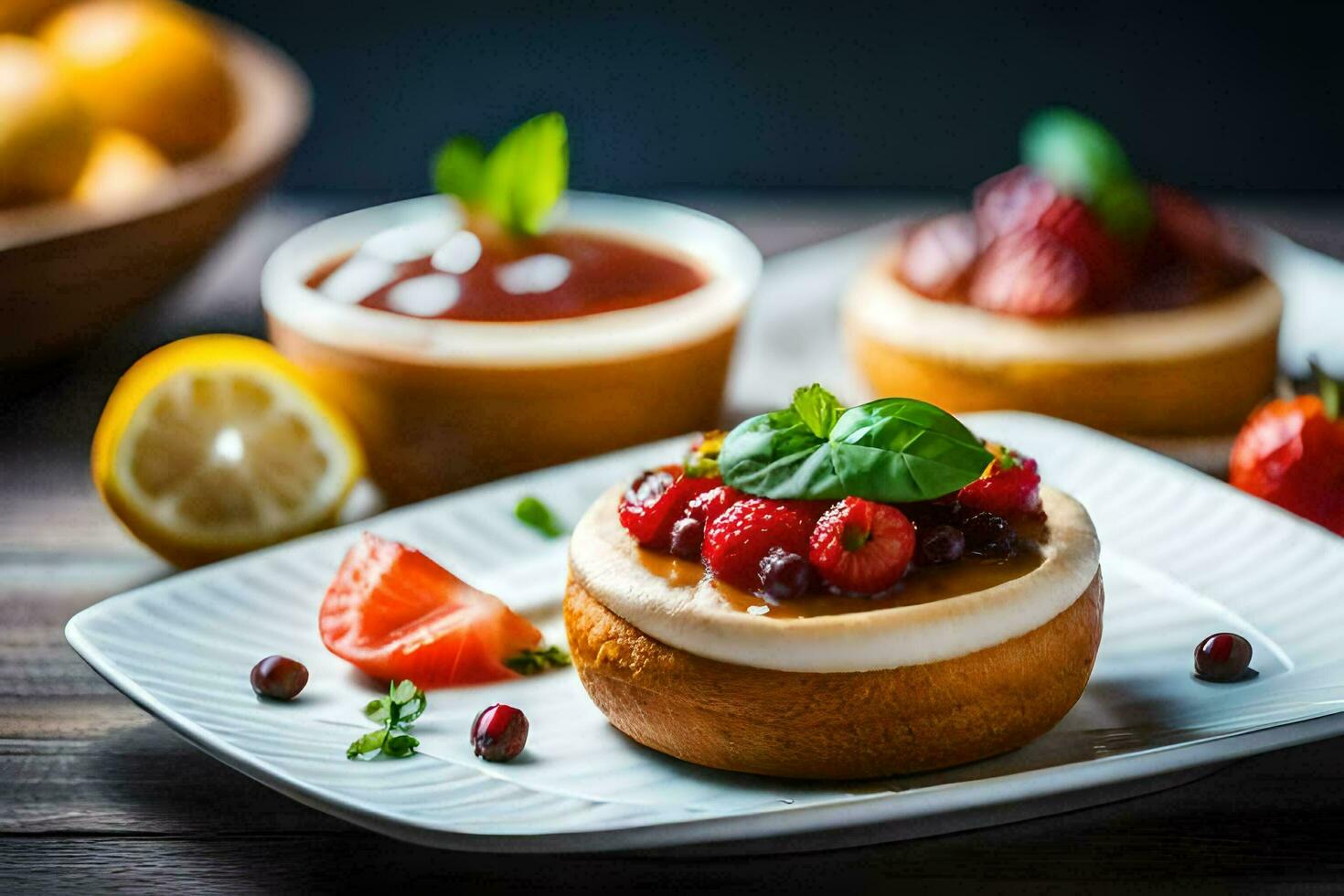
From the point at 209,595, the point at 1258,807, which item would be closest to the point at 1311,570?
the point at 1258,807

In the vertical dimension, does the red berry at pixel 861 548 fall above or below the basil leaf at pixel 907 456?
below

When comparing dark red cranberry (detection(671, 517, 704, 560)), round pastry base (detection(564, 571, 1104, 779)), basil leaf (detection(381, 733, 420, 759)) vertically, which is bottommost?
basil leaf (detection(381, 733, 420, 759))

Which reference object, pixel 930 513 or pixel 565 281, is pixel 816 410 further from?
pixel 565 281

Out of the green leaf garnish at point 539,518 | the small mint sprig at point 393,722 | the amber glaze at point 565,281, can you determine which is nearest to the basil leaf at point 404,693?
the small mint sprig at point 393,722

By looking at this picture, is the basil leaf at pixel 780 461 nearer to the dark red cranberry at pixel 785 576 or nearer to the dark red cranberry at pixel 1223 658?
the dark red cranberry at pixel 785 576

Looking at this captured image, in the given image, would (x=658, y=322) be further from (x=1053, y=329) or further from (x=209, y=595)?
(x=209, y=595)

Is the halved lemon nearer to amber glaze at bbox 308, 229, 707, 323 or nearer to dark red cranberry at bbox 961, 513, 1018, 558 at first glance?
amber glaze at bbox 308, 229, 707, 323

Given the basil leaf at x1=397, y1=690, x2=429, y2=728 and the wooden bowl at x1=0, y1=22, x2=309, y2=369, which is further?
the wooden bowl at x1=0, y1=22, x2=309, y2=369

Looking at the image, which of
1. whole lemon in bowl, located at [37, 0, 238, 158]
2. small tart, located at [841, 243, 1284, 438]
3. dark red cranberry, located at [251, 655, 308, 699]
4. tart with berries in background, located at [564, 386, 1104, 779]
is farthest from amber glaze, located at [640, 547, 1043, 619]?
whole lemon in bowl, located at [37, 0, 238, 158]
